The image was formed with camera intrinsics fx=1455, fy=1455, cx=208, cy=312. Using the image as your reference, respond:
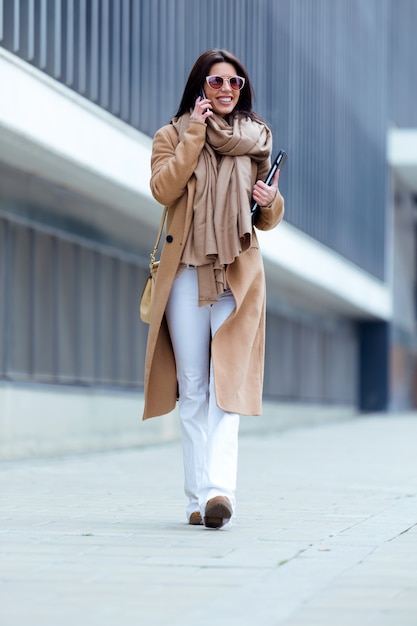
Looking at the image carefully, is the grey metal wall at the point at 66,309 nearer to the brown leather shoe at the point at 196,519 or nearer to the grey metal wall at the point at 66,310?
the grey metal wall at the point at 66,310

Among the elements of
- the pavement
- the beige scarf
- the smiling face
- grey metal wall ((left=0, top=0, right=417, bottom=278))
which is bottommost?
the pavement

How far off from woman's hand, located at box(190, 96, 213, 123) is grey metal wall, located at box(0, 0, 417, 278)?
19.4ft

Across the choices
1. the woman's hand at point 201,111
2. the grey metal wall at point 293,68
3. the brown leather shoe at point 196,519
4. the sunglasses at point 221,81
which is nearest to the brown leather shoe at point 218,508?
the brown leather shoe at point 196,519

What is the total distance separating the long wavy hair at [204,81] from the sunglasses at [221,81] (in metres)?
0.08

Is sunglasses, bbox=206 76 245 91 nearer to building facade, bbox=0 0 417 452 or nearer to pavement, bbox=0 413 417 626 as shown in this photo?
pavement, bbox=0 413 417 626

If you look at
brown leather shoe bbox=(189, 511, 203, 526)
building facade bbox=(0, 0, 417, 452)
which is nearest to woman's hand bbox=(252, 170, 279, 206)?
brown leather shoe bbox=(189, 511, 203, 526)

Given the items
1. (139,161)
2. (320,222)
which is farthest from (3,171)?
(320,222)

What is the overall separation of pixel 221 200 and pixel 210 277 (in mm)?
374

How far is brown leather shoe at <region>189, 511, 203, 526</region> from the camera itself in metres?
6.90

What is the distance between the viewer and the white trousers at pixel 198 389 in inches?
262

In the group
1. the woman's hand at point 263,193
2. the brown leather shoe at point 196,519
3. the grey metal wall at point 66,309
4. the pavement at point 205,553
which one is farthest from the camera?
the grey metal wall at point 66,309

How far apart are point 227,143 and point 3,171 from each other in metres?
7.62

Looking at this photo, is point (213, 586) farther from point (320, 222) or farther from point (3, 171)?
point (320, 222)

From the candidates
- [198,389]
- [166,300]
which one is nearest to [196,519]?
[198,389]
